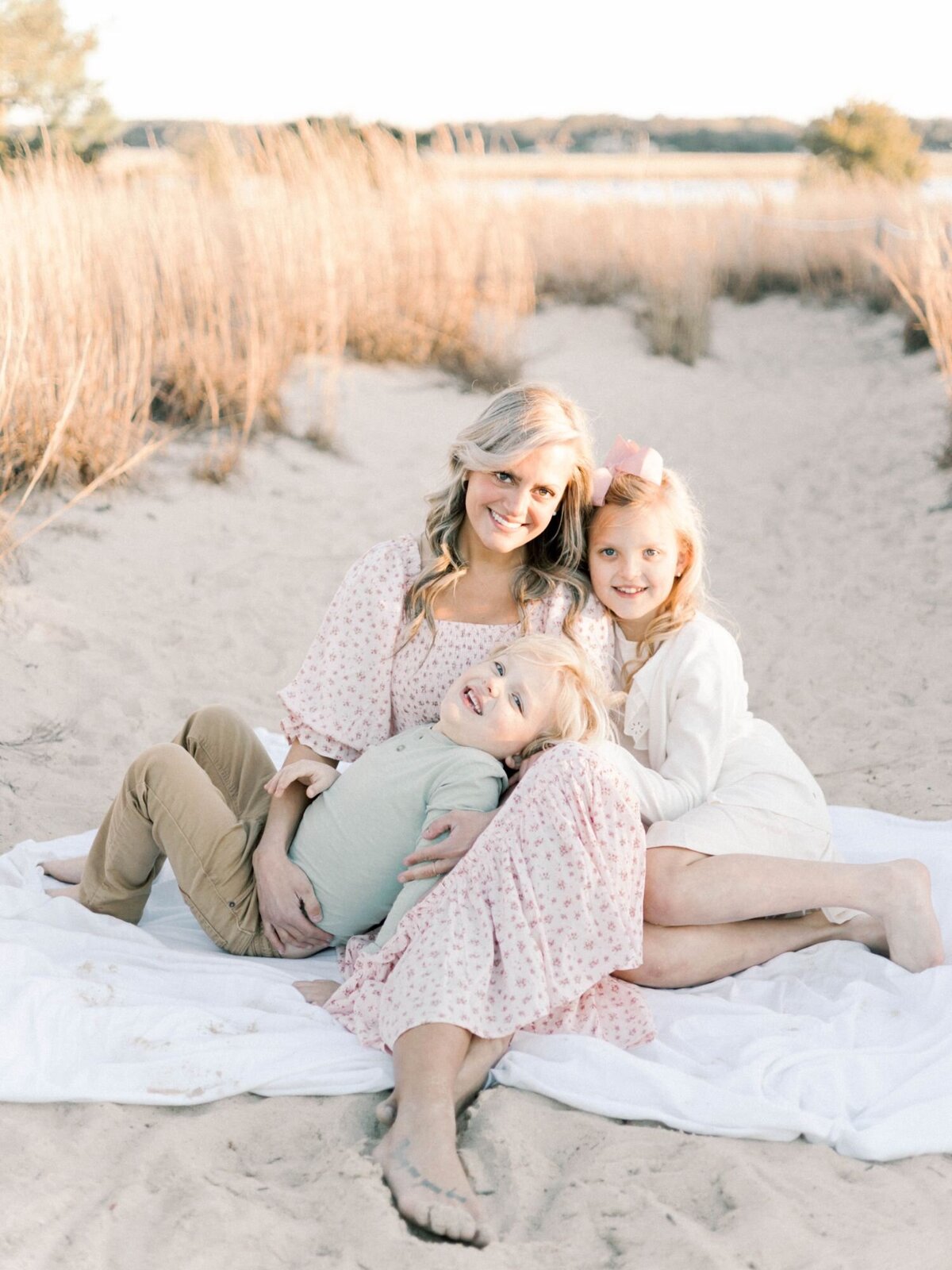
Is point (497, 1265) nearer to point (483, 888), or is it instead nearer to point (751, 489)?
point (483, 888)

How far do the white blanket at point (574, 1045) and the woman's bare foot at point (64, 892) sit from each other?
17 cm

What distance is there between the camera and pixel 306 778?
2.80 meters

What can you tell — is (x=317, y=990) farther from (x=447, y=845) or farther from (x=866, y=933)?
(x=866, y=933)

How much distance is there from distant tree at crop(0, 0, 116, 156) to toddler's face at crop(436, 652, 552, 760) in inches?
505

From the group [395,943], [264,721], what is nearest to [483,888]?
[395,943]

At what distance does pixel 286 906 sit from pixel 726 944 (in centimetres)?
97

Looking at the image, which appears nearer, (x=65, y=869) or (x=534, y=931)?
(x=534, y=931)

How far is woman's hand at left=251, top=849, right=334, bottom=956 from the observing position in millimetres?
2709

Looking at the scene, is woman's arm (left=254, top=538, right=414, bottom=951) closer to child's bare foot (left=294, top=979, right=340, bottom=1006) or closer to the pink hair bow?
child's bare foot (left=294, top=979, right=340, bottom=1006)

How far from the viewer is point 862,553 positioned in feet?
22.3

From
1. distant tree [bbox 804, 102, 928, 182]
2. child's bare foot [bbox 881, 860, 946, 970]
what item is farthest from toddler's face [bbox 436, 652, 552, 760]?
distant tree [bbox 804, 102, 928, 182]

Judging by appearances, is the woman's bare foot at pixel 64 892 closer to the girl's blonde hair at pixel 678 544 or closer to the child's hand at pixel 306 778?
the child's hand at pixel 306 778

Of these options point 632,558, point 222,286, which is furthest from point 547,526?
point 222,286

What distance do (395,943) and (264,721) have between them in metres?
2.39
